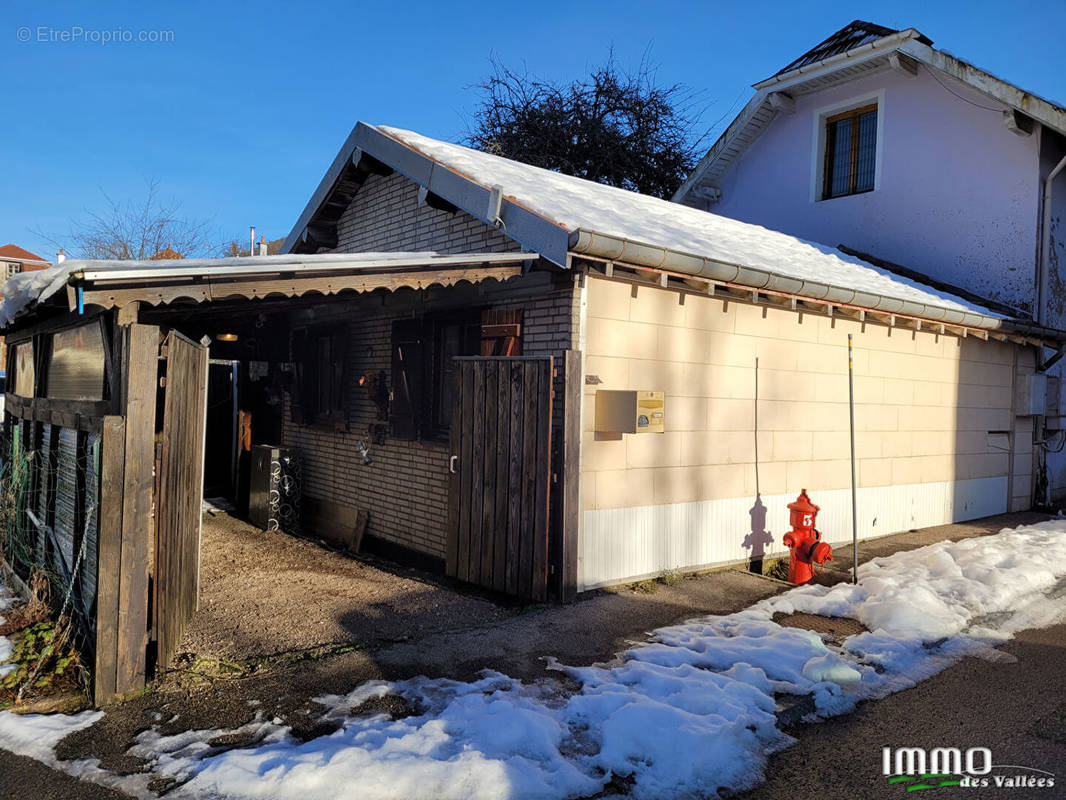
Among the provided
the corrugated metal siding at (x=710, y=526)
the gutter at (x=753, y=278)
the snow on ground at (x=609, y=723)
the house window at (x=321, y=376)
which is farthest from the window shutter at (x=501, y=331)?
the house window at (x=321, y=376)

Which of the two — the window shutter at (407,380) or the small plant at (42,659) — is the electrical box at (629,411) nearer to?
the window shutter at (407,380)

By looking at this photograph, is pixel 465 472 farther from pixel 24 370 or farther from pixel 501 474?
pixel 24 370

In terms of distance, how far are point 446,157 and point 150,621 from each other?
18.3 ft

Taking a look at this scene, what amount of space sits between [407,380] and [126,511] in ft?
13.3

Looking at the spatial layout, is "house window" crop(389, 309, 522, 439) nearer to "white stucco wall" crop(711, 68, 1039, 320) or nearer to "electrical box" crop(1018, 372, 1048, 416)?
"electrical box" crop(1018, 372, 1048, 416)

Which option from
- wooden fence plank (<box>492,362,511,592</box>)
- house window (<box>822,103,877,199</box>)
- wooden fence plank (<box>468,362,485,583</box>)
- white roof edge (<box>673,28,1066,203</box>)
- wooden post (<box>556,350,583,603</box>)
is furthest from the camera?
house window (<box>822,103,877,199</box>)

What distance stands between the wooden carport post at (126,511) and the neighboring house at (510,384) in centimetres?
1

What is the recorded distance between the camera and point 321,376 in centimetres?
977

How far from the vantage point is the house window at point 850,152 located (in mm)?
13453

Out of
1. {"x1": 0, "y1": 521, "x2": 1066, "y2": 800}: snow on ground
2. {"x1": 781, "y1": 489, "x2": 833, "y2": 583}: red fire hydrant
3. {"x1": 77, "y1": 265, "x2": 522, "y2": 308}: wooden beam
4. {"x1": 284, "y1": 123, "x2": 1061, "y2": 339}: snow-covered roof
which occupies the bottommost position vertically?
{"x1": 0, "y1": 521, "x2": 1066, "y2": 800}: snow on ground

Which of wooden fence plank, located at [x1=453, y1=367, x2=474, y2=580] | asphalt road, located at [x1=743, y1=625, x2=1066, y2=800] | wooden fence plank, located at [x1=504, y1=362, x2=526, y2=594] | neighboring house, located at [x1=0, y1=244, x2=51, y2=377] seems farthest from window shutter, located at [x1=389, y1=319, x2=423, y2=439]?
neighboring house, located at [x1=0, y1=244, x2=51, y2=377]

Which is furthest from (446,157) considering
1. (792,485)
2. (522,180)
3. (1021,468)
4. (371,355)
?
(1021,468)

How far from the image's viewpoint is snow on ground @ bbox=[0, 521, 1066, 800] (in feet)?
10.8

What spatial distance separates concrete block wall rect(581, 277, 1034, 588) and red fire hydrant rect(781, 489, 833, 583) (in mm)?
630
